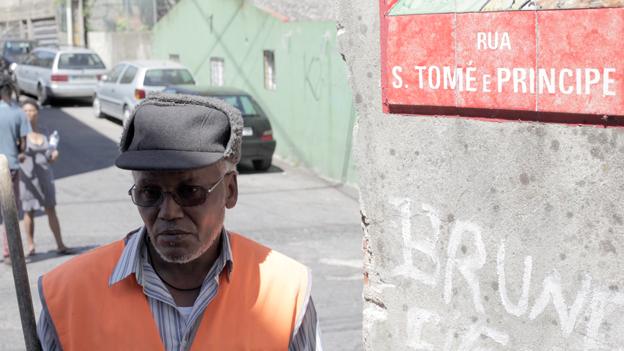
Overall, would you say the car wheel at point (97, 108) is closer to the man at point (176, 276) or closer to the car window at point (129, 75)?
the car window at point (129, 75)

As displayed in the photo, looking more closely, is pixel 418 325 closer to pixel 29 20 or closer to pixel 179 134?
pixel 179 134

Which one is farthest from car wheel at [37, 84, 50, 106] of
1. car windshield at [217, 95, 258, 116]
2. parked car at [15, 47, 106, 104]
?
car windshield at [217, 95, 258, 116]

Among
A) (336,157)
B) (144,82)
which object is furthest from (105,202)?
(144,82)

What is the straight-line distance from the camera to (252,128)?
659 inches

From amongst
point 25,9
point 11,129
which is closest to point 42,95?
point 25,9

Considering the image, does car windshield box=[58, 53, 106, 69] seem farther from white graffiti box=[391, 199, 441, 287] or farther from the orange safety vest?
the orange safety vest

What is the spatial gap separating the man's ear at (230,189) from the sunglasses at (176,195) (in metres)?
0.15

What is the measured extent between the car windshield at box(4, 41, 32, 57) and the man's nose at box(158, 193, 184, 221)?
31.2 metres

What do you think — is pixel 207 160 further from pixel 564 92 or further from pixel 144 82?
pixel 144 82

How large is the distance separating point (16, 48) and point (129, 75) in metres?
13.1

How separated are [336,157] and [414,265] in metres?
11.7

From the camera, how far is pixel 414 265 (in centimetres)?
429

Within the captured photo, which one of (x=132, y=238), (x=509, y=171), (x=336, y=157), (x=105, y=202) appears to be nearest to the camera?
(x=132, y=238)

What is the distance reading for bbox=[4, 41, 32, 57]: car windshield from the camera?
3228cm
